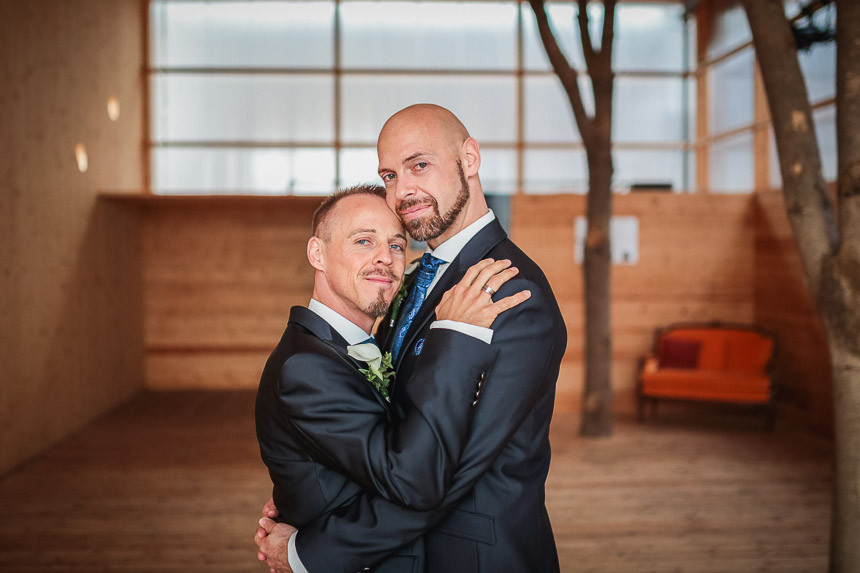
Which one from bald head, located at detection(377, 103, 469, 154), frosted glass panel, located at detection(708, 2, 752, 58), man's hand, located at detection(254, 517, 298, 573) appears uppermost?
frosted glass panel, located at detection(708, 2, 752, 58)

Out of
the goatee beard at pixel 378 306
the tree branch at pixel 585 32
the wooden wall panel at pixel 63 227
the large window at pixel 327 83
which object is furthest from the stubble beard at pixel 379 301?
the large window at pixel 327 83

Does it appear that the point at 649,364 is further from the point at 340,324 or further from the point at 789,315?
the point at 340,324

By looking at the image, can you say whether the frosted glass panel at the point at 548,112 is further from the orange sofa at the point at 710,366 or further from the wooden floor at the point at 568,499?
the wooden floor at the point at 568,499

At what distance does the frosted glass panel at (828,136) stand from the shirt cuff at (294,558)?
6783 mm

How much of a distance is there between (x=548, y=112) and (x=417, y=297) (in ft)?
29.3

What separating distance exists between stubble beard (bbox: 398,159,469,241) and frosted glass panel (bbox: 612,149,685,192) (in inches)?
352

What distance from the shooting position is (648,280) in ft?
26.6

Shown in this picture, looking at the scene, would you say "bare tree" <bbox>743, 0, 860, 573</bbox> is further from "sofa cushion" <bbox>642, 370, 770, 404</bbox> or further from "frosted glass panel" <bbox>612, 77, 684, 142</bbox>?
"frosted glass panel" <bbox>612, 77, 684, 142</bbox>

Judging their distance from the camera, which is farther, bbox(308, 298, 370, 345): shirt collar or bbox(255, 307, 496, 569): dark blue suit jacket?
bbox(308, 298, 370, 345): shirt collar

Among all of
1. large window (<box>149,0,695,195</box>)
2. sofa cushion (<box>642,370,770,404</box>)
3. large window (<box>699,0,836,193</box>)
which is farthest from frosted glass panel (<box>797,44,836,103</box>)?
large window (<box>149,0,695,195</box>)

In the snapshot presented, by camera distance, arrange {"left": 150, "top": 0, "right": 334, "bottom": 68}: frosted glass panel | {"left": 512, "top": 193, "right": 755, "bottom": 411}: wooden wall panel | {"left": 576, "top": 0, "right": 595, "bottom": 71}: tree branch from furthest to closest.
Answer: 1. {"left": 150, "top": 0, "right": 334, "bottom": 68}: frosted glass panel
2. {"left": 512, "top": 193, "right": 755, "bottom": 411}: wooden wall panel
3. {"left": 576, "top": 0, "right": 595, "bottom": 71}: tree branch

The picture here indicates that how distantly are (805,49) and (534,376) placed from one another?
6.18m

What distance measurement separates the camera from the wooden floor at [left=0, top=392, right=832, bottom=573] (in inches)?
167

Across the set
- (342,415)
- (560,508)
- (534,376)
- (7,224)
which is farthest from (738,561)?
(7,224)
